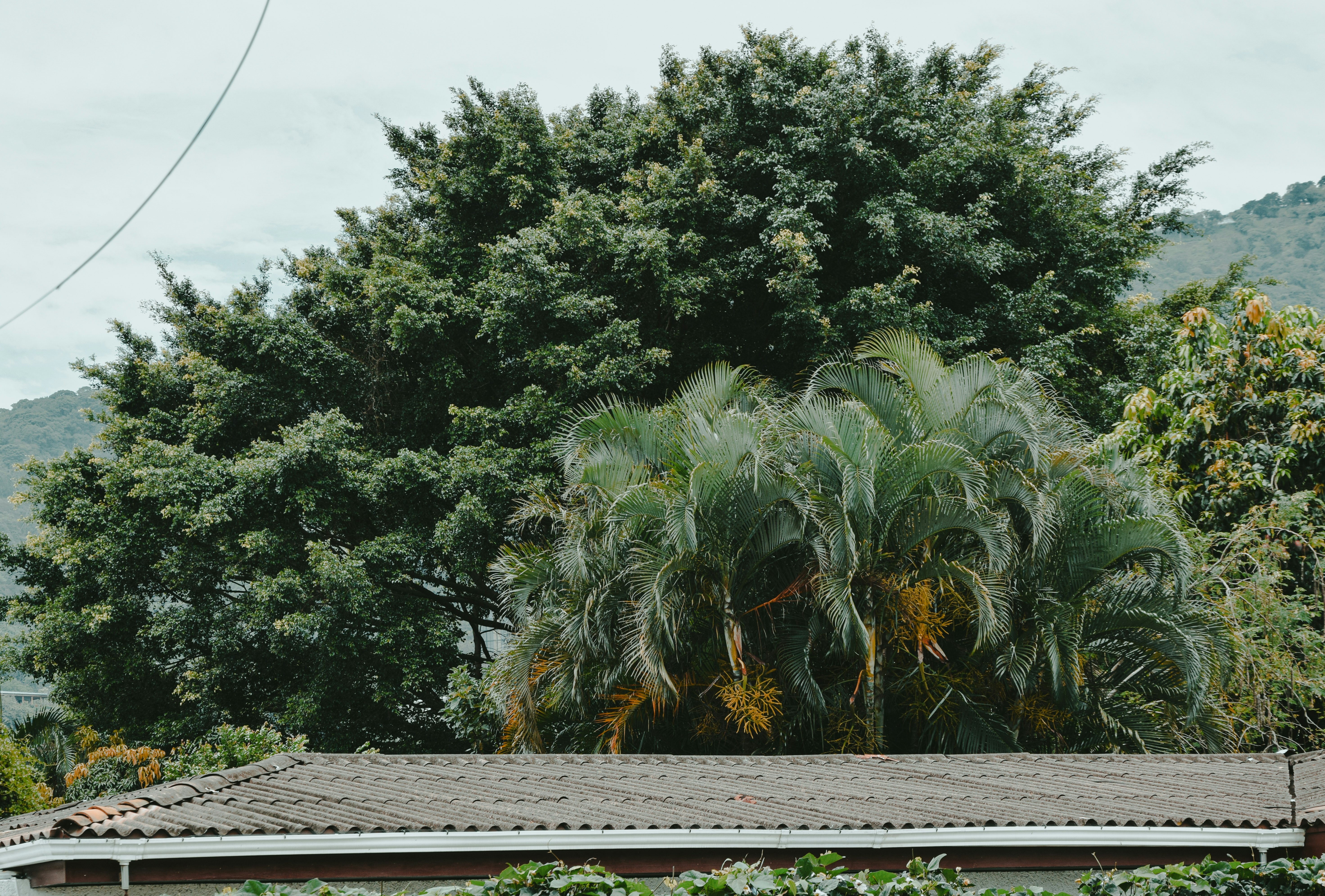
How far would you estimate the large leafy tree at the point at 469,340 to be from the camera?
15555 millimetres

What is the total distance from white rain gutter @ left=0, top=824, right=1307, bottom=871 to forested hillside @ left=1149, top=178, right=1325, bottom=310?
63.8 metres

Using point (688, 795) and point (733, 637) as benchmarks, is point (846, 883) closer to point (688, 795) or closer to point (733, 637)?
point (688, 795)

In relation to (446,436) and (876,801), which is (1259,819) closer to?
(876,801)

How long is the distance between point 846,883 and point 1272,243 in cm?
9401

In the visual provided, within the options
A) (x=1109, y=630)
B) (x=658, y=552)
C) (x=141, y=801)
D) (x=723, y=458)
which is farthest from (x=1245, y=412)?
(x=141, y=801)

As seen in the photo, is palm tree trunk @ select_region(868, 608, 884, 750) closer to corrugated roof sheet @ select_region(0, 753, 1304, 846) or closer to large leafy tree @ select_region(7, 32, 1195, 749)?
corrugated roof sheet @ select_region(0, 753, 1304, 846)

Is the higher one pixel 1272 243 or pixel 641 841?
pixel 1272 243

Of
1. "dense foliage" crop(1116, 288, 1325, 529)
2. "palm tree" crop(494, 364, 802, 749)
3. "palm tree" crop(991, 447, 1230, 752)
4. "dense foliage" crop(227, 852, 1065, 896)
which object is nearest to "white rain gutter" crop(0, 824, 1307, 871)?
"dense foliage" crop(227, 852, 1065, 896)

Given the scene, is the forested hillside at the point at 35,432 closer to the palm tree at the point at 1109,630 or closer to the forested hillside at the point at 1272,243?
the palm tree at the point at 1109,630

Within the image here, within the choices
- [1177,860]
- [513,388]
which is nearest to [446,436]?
[513,388]

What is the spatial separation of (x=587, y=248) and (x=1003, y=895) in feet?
44.7

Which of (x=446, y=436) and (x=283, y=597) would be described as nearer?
(x=283, y=597)

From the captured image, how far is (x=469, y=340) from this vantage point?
17.5 m

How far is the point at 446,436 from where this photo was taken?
17625 millimetres
